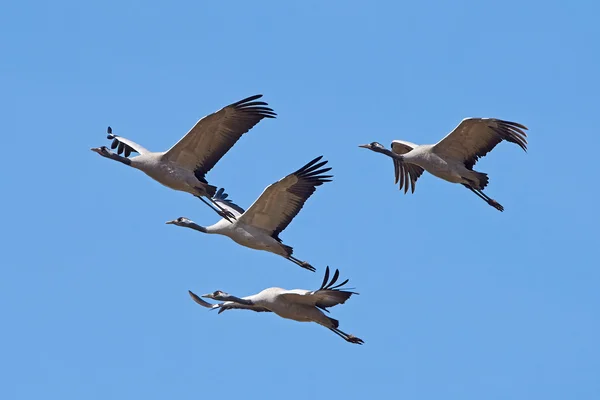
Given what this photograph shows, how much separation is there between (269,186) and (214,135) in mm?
1324

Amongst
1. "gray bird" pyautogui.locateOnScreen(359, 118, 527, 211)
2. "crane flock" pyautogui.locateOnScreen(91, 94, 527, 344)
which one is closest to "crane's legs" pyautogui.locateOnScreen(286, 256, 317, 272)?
"crane flock" pyautogui.locateOnScreen(91, 94, 527, 344)

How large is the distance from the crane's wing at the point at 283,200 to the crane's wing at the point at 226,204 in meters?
1.85

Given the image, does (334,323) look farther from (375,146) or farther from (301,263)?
(375,146)

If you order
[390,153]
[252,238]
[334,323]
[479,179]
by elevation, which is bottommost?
[334,323]

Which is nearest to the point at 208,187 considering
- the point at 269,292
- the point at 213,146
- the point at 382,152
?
the point at 213,146

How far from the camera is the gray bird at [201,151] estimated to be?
22.1m

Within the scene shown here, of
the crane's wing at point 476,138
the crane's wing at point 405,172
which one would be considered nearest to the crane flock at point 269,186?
the crane's wing at point 476,138

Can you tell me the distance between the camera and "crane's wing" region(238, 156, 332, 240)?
22.2 meters

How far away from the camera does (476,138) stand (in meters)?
24.1

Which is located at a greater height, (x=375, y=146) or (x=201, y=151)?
(x=375, y=146)

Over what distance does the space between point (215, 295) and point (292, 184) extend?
2.36 m

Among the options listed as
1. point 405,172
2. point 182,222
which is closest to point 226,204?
point 182,222

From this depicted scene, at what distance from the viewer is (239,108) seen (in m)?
22.1

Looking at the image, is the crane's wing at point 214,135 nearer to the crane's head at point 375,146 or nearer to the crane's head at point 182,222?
the crane's head at point 182,222
